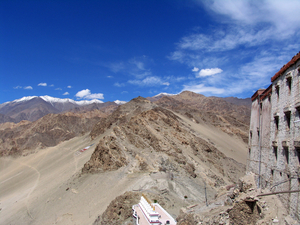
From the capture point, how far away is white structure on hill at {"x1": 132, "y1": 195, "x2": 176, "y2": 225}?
12344mm

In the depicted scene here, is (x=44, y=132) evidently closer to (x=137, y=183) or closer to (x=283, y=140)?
(x=137, y=183)

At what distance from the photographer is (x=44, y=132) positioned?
3187 inches

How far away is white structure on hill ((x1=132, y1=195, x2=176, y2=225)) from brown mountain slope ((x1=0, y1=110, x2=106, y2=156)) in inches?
2248

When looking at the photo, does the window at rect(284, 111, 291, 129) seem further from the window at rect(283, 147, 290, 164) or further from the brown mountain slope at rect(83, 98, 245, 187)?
the brown mountain slope at rect(83, 98, 245, 187)

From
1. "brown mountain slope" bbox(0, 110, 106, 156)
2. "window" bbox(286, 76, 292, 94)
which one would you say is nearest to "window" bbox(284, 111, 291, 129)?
"window" bbox(286, 76, 292, 94)

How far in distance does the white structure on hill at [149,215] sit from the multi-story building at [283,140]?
19.5 ft

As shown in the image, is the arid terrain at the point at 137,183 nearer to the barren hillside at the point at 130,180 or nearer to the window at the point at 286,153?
the barren hillside at the point at 130,180

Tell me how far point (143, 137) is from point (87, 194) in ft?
34.8

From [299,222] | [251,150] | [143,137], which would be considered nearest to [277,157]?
[299,222]

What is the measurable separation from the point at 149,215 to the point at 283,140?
8.49 metres

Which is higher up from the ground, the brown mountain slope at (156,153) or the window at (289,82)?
the window at (289,82)

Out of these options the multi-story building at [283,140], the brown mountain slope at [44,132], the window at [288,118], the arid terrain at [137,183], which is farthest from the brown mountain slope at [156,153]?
the brown mountain slope at [44,132]

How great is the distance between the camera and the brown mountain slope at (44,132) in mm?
68062

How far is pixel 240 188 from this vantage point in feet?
33.8
